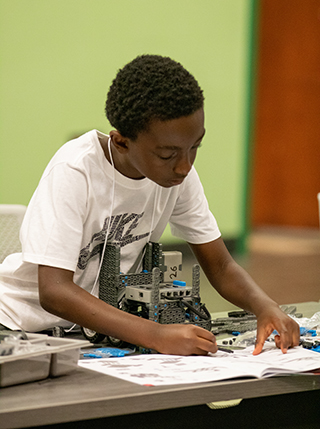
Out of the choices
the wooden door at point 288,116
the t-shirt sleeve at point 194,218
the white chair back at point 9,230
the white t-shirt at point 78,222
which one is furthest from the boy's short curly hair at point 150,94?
the wooden door at point 288,116

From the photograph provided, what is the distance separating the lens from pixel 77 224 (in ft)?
4.10

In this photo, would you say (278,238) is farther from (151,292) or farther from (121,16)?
(151,292)

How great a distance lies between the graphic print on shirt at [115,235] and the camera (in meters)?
1.34

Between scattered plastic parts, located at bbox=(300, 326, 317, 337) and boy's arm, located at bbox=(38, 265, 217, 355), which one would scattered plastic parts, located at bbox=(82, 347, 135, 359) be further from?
scattered plastic parts, located at bbox=(300, 326, 317, 337)

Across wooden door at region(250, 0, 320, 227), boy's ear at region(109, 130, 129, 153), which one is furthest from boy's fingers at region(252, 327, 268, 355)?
wooden door at region(250, 0, 320, 227)

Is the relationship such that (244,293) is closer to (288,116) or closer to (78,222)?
(78,222)

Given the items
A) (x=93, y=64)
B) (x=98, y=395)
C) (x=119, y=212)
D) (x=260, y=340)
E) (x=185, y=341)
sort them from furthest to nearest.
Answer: (x=93, y=64), (x=119, y=212), (x=260, y=340), (x=185, y=341), (x=98, y=395)

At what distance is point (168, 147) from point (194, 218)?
430 millimetres

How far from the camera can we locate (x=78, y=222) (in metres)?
1.25

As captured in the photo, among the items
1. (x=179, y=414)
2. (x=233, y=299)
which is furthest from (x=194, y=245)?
(x=179, y=414)

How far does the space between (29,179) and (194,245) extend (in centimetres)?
313

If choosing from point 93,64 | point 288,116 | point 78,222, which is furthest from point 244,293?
point 288,116

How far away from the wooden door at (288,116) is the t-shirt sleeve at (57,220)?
18.3 ft

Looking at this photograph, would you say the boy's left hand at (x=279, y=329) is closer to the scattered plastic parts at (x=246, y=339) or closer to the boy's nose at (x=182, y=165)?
the scattered plastic parts at (x=246, y=339)
